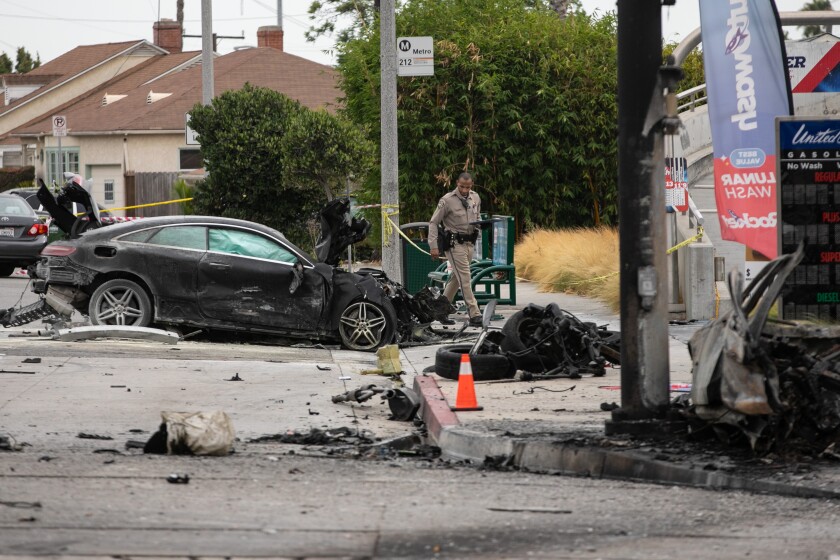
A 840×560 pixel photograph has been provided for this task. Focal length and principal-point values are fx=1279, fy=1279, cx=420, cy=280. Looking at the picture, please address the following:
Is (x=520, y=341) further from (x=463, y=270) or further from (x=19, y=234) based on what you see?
(x=19, y=234)

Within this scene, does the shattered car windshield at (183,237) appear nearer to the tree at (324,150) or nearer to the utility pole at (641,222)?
the utility pole at (641,222)

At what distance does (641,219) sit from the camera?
27.0 ft

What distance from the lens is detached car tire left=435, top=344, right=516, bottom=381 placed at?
11.7 metres

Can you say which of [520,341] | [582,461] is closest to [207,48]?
[520,341]

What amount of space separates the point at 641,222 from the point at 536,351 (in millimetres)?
3816

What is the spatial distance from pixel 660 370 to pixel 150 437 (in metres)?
3.45

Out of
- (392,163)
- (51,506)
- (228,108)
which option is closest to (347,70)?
(228,108)

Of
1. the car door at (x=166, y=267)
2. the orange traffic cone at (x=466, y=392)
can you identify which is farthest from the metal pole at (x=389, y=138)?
the orange traffic cone at (x=466, y=392)

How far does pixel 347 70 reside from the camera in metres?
28.1

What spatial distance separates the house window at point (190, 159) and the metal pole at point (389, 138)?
2944 centimetres

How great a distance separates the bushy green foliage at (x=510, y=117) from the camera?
1017 inches

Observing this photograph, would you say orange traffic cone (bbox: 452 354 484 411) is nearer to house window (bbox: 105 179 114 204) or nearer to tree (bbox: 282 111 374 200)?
tree (bbox: 282 111 374 200)

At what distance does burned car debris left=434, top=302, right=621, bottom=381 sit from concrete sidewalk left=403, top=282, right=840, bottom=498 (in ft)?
0.42

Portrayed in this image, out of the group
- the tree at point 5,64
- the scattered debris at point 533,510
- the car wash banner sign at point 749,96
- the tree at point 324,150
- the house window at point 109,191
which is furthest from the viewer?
the tree at point 5,64
